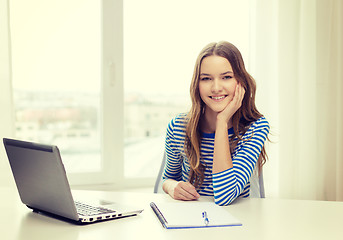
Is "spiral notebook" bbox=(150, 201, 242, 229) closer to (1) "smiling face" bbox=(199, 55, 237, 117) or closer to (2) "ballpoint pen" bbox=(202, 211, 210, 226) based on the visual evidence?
(2) "ballpoint pen" bbox=(202, 211, 210, 226)

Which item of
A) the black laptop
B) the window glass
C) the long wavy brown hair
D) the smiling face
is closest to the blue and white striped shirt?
the long wavy brown hair

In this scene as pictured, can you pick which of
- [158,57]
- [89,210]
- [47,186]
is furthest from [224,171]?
[158,57]

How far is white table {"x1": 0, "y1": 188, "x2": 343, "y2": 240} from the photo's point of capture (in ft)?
3.17

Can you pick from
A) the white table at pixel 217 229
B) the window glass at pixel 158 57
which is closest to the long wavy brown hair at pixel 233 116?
the white table at pixel 217 229

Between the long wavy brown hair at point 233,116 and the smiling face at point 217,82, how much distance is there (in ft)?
0.08

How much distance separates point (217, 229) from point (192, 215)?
0.11 metres

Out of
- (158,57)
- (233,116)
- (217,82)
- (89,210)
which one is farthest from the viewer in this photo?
(158,57)

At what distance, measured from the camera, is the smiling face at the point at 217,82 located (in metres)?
1.51

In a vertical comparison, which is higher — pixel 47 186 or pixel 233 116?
pixel 233 116

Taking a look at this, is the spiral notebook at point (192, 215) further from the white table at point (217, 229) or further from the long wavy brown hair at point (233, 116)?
the long wavy brown hair at point (233, 116)

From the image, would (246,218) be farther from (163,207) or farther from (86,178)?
(86,178)

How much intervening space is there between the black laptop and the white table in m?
0.02

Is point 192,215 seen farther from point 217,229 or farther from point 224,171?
point 224,171

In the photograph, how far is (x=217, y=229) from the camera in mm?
1011
